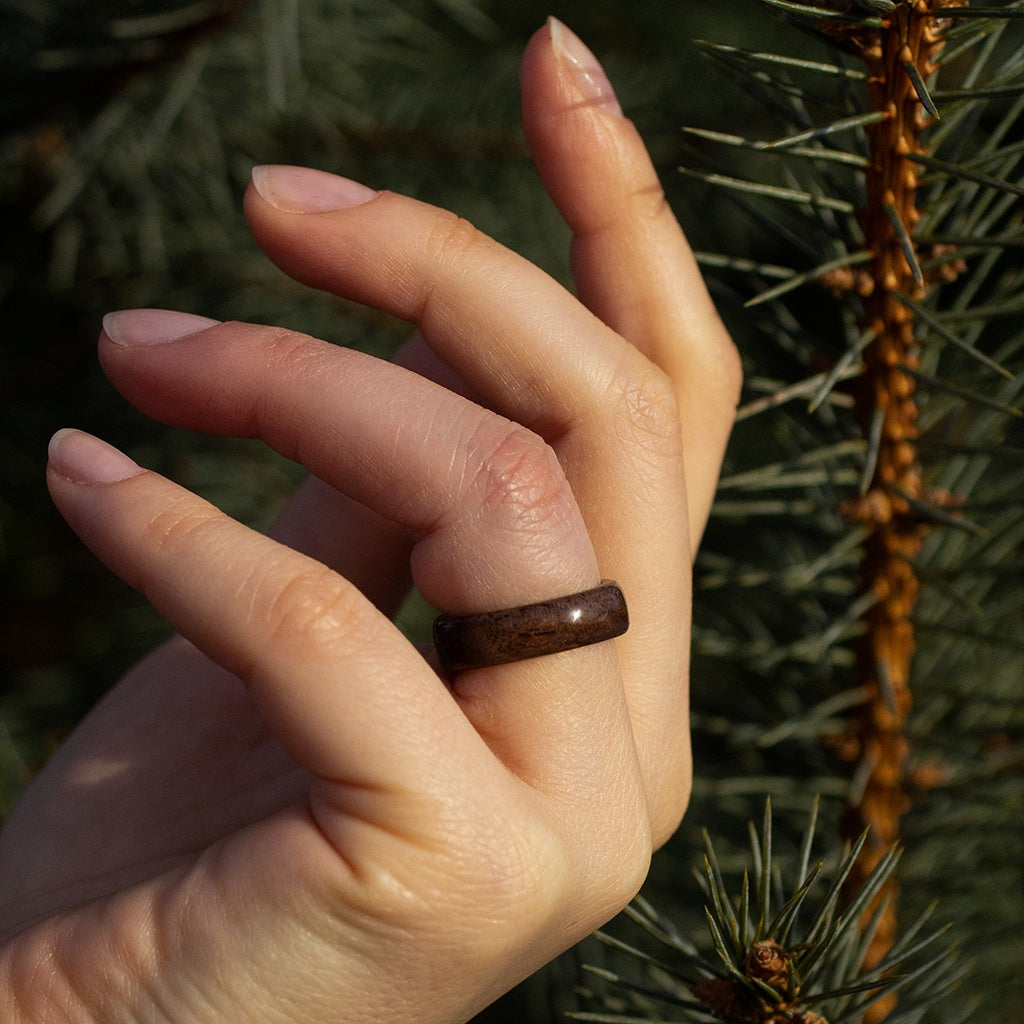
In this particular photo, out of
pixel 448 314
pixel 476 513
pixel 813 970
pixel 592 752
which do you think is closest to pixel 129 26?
pixel 448 314

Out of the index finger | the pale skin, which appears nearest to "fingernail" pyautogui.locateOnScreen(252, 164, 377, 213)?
the pale skin

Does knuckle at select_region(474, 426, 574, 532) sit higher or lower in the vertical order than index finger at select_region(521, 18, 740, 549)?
lower

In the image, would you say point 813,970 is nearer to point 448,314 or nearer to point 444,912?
point 444,912

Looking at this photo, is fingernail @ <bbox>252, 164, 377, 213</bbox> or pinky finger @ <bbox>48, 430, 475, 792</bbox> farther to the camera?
fingernail @ <bbox>252, 164, 377, 213</bbox>

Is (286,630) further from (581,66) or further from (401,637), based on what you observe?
(581,66)

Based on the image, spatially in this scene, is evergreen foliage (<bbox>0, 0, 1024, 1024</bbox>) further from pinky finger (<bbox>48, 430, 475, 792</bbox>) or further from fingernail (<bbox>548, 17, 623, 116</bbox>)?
pinky finger (<bbox>48, 430, 475, 792</bbox>)
